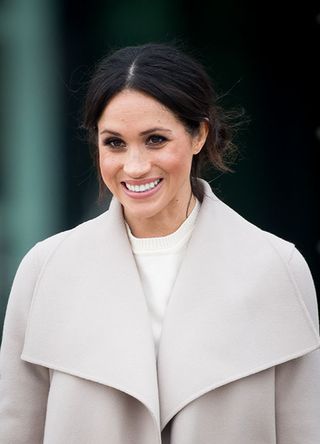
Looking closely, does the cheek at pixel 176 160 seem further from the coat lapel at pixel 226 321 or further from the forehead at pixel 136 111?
the coat lapel at pixel 226 321

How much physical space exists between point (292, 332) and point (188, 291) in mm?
292

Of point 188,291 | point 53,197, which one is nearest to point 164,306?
point 188,291

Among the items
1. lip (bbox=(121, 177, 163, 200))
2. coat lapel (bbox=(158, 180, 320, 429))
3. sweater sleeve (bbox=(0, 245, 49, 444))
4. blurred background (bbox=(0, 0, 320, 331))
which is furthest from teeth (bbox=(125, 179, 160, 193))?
blurred background (bbox=(0, 0, 320, 331))

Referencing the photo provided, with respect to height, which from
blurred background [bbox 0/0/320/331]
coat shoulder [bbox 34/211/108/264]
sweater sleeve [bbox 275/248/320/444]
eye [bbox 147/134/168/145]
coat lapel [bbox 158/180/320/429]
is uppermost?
blurred background [bbox 0/0/320/331]

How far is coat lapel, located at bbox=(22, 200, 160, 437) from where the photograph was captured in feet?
9.02

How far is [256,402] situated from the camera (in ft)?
9.12

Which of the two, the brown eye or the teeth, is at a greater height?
the brown eye

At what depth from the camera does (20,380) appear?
288 centimetres

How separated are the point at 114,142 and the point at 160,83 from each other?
19cm

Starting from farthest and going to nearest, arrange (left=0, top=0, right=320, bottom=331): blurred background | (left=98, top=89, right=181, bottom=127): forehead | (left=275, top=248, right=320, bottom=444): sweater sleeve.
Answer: (left=0, top=0, right=320, bottom=331): blurred background < (left=275, top=248, right=320, bottom=444): sweater sleeve < (left=98, top=89, right=181, bottom=127): forehead

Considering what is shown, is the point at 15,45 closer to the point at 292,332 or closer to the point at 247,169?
the point at 247,169

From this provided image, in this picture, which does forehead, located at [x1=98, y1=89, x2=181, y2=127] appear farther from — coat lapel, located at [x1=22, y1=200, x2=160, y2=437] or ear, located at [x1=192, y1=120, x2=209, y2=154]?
coat lapel, located at [x1=22, y1=200, x2=160, y2=437]

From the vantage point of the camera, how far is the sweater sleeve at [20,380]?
9.47 ft

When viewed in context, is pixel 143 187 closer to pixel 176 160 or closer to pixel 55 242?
pixel 176 160
